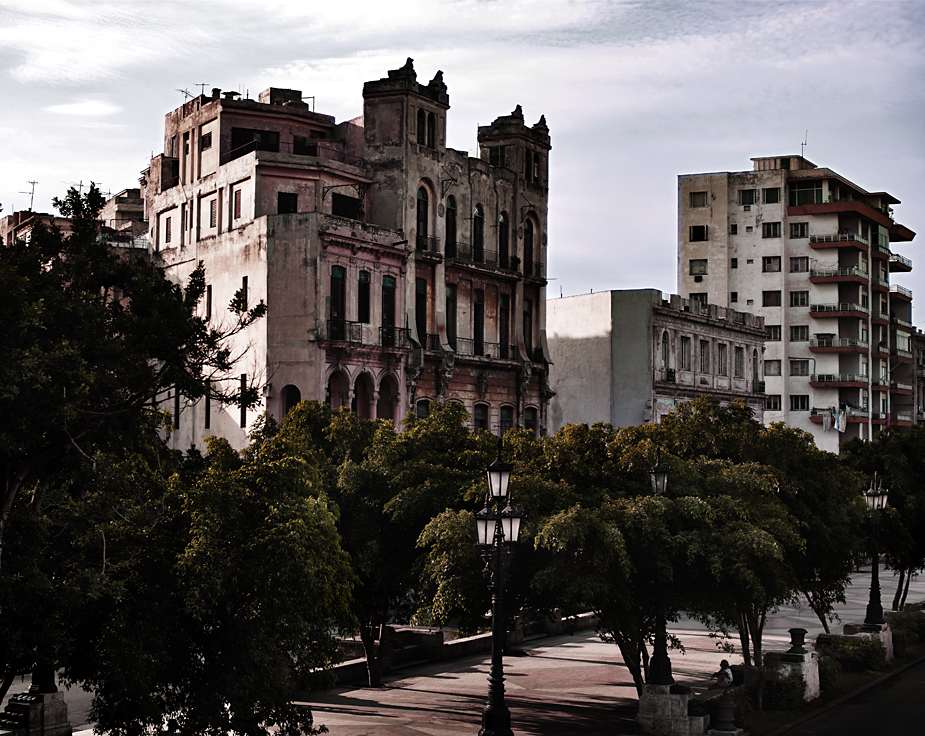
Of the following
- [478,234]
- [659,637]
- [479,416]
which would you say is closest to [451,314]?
[478,234]

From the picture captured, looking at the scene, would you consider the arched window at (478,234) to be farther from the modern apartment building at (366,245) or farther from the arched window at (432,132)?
the arched window at (432,132)

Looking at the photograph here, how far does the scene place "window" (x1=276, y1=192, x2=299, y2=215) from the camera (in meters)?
43.3

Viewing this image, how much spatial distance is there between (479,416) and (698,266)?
35482 mm

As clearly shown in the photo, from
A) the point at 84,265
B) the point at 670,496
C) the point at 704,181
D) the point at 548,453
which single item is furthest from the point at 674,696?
the point at 704,181

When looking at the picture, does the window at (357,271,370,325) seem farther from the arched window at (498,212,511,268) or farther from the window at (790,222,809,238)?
the window at (790,222,809,238)

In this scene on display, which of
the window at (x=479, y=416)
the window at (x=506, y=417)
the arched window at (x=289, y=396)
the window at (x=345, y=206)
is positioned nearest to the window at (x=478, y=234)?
the window at (x=345, y=206)

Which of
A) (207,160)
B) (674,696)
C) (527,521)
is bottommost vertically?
(674,696)

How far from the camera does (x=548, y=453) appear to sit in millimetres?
21688

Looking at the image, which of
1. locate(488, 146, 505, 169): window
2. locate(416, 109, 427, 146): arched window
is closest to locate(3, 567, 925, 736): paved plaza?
locate(416, 109, 427, 146): arched window

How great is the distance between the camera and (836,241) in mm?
77500

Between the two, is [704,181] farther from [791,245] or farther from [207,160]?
[207,160]

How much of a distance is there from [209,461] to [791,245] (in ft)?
221

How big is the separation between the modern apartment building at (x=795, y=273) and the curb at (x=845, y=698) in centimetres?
4824

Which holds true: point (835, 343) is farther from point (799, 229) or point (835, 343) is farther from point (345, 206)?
point (345, 206)
